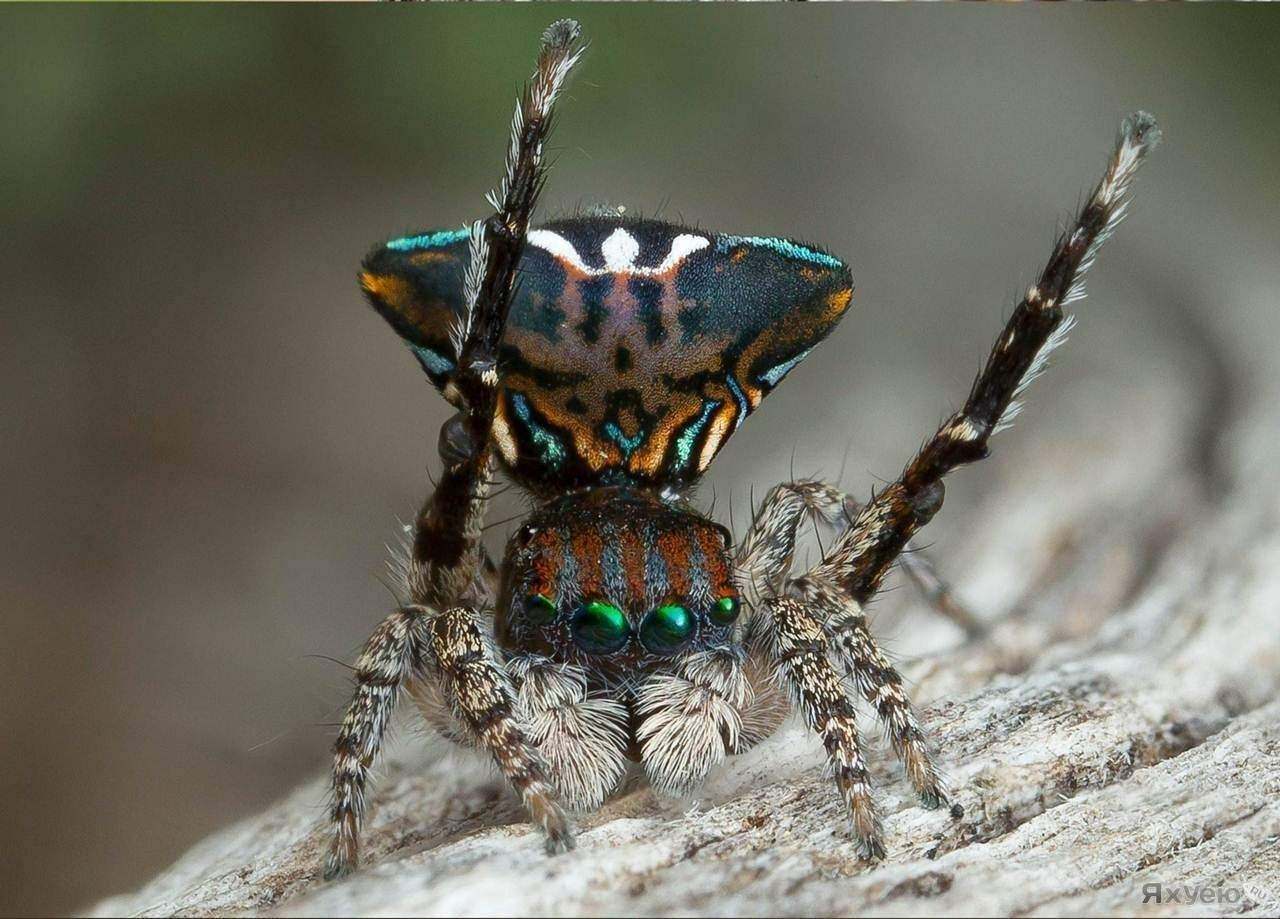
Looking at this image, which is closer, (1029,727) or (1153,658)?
(1029,727)

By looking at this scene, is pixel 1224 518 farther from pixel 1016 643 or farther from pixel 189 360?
pixel 189 360

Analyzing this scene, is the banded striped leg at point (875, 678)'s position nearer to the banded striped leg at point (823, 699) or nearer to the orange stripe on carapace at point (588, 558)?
the banded striped leg at point (823, 699)

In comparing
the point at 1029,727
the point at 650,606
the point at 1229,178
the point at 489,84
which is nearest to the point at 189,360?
the point at 489,84

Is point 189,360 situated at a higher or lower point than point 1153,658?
higher

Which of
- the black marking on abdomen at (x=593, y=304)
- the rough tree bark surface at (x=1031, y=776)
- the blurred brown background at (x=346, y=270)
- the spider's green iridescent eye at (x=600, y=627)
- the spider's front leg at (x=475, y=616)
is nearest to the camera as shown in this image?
the rough tree bark surface at (x=1031, y=776)

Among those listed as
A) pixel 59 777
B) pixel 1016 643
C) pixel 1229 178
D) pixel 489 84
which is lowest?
pixel 1016 643

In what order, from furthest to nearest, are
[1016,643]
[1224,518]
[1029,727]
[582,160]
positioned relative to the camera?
[582,160] < [1224,518] < [1016,643] < [1029,727]

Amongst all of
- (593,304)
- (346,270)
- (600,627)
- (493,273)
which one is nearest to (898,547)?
(600,627)

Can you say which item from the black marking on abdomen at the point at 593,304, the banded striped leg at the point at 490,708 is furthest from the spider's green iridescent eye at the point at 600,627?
the black marking on abdomen at the point at 593,304
